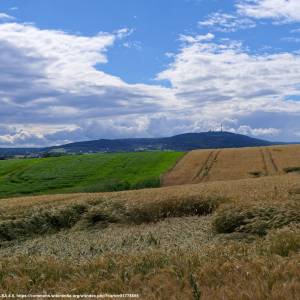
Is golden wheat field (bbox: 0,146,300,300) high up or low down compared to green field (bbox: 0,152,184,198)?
up

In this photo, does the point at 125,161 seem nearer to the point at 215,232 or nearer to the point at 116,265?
the point at 215,232

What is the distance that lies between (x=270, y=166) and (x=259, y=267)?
60.8 meters

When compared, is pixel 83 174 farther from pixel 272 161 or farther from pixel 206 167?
pixel 272 161

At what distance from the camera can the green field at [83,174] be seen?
63.2 meters

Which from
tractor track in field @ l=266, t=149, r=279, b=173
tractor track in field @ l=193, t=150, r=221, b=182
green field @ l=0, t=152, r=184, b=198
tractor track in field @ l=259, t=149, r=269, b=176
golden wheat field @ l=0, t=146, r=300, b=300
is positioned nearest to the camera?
golden wheat field @ l=0, t=146, r=300, b=300

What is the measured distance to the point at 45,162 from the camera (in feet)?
309

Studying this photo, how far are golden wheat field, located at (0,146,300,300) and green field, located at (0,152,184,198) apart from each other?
37277 millimetres

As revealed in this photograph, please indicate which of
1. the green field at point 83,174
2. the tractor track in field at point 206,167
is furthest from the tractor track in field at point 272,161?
the green field at point 83,174

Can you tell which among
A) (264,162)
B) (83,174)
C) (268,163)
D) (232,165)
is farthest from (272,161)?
(83,174)

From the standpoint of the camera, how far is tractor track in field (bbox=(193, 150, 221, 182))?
6152cm

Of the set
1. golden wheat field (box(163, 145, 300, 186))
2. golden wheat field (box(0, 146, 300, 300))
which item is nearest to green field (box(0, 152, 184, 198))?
golden wheat field (box(163, 145, 300, 186))

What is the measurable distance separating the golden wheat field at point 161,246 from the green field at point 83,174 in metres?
37.3

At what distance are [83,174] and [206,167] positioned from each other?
20.2 m

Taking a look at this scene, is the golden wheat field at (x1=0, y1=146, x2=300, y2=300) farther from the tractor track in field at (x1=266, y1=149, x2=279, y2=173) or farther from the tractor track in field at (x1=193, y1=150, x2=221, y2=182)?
the tractor track in field at (x1=266, y1=149, x2=279, y2=173)
